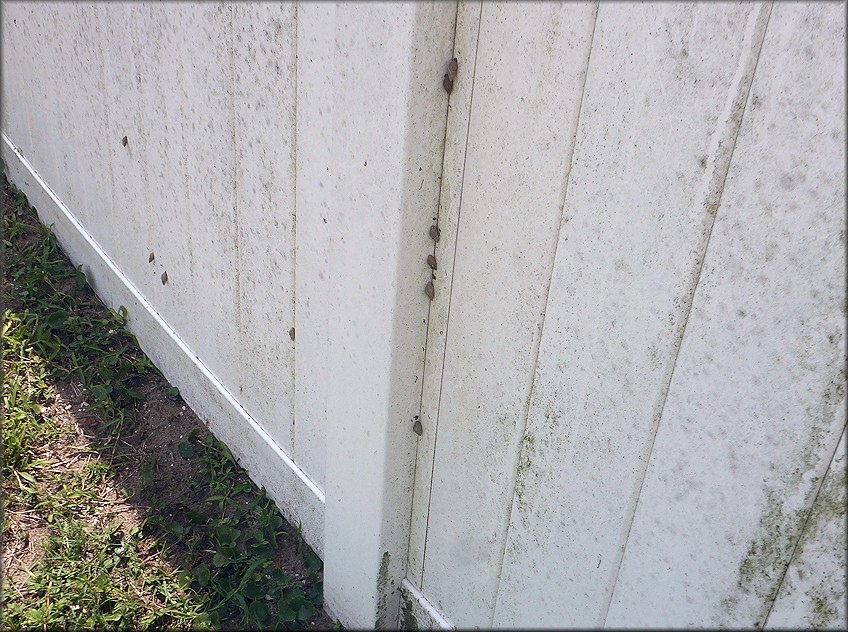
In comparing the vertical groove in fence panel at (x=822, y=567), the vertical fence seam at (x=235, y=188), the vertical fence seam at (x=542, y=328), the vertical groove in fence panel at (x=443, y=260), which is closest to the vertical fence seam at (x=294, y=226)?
the vertical fence seam at (x=235, y=188)

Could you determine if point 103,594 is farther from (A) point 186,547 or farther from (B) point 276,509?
(B) point 276,509

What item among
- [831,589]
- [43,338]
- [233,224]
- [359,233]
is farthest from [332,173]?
[43,338]

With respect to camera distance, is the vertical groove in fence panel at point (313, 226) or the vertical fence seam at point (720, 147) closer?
the vertical fence seam at point (720, 147)

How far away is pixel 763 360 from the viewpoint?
1.15 metres

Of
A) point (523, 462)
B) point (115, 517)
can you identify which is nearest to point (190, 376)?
point (115, 517)

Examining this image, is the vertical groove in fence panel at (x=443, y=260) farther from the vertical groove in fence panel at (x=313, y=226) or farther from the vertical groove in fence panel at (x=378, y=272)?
the vertical groove in fence panel at (x=313, y=226)

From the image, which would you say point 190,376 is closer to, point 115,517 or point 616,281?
point 115,517

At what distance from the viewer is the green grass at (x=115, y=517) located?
7.54ft

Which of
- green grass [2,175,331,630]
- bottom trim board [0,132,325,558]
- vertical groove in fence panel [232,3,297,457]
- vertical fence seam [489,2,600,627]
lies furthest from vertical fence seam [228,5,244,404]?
vertical fence seam [489,2,600,627]

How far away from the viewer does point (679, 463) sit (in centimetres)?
131

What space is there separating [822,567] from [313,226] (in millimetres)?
1361

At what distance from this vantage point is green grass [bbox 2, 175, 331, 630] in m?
2.30

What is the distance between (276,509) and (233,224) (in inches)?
38.1

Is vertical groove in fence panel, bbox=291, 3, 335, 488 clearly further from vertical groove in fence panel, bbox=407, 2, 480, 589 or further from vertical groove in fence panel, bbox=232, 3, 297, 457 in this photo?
vertical groove in fence panel, bbox=407, 2, 480, 589
